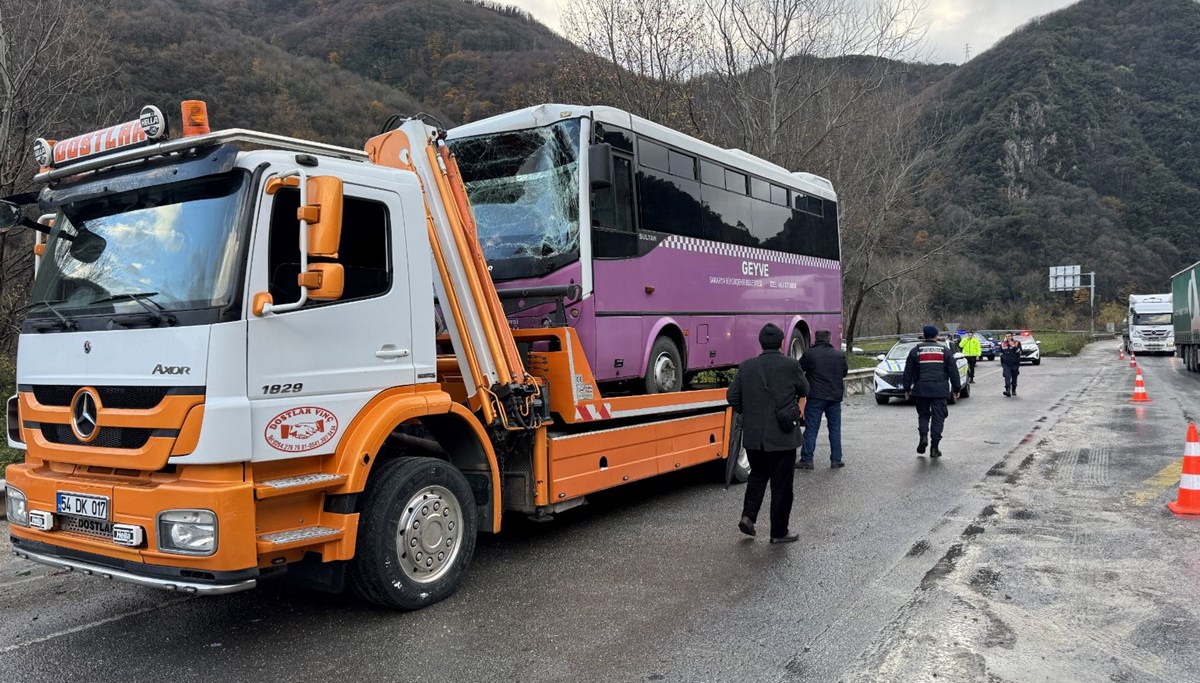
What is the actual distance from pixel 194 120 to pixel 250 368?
148 centimetres

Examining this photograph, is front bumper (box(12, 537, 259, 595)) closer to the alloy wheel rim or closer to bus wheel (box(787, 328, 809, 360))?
the alloy wheel rim

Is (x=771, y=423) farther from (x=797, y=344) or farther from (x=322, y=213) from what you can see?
(x=797, y=344)

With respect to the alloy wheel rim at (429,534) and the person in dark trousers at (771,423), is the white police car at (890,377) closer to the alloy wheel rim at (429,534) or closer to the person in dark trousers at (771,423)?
the person in dark trousers at (771,423)

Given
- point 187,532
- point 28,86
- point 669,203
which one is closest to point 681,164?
point 669,203

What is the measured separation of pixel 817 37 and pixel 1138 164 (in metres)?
80.3

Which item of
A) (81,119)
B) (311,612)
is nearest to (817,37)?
(81,119)

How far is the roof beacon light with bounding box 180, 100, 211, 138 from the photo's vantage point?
172 inches

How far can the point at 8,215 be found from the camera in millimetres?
4863

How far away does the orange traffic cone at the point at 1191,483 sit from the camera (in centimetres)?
709

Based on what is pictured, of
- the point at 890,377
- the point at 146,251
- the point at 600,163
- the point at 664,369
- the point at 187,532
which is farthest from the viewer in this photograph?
the point at 890,377

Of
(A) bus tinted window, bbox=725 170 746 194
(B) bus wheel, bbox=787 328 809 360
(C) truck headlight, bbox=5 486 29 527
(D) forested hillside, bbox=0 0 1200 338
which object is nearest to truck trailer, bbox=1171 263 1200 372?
(D) forested hillside, bbox=0 0 1200 338

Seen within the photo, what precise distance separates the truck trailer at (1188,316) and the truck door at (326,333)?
100ft

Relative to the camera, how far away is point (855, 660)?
402 centimetres

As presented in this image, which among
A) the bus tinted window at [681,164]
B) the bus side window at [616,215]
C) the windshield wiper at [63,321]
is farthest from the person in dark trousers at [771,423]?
the windshield wiper at [63,321]
